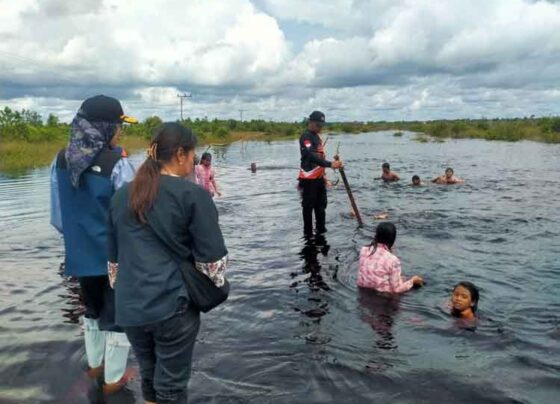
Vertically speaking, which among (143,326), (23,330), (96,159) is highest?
(96,159)

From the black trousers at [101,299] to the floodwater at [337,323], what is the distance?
0.75 metres

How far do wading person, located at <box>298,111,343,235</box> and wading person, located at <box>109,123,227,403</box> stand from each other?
6.41 metres

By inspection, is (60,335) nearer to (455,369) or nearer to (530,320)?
(455,369)

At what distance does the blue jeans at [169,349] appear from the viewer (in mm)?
2990

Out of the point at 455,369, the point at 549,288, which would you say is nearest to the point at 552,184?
the point at 549,288

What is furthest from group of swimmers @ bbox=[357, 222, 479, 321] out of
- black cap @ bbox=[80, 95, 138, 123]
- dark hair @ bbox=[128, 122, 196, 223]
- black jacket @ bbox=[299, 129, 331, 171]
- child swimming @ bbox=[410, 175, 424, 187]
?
child swimming @ bbox=[410, 175, 424, 187]

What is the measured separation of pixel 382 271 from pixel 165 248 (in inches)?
185

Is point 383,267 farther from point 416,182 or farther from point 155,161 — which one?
point 416,182

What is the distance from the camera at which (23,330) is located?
601 centimetres

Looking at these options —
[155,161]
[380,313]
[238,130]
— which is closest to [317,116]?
[380,313]

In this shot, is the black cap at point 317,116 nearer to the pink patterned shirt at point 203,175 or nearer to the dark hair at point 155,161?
the pink patterned shirt at point 203,175

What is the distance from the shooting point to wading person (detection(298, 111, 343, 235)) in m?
9.34

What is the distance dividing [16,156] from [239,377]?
34677 millimetres

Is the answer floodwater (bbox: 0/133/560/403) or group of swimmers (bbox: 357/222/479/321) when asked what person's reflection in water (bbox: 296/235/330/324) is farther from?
group of swimmers (bbox: 357/222/479/321)
